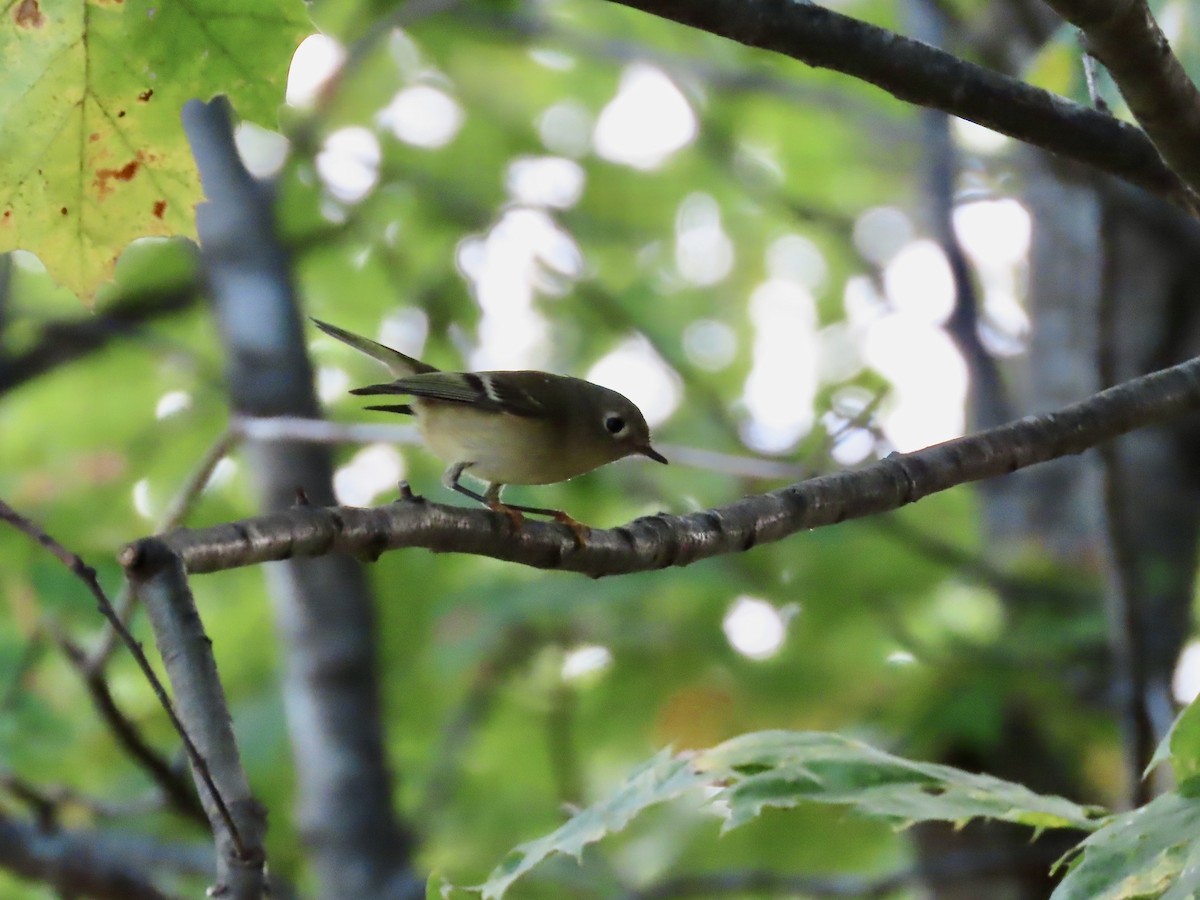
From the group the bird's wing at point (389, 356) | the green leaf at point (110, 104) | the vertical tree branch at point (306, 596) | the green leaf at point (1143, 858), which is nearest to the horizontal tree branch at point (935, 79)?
the green leaf at point (110, 104)

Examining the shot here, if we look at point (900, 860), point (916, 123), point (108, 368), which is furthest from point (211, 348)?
point (900, 860)

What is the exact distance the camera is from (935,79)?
6.25 feet

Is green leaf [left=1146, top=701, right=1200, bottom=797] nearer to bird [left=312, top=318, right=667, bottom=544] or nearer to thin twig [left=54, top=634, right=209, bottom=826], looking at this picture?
thin twig [left=54, top=634, right=209, bottom=826]

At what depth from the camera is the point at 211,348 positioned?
8.08m

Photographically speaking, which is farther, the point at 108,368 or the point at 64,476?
the point at 108,368

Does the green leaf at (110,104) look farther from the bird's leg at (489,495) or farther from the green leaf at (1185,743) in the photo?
the green leaf at (1185,743)

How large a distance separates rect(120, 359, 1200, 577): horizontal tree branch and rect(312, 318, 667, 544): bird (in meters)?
1.73

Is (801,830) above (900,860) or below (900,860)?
above

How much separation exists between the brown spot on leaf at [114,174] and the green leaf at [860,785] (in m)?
1.44

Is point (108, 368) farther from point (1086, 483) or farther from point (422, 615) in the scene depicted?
point (1086, 483)

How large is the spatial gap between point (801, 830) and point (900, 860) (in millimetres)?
1736

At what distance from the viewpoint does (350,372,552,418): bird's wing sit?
13.5ft

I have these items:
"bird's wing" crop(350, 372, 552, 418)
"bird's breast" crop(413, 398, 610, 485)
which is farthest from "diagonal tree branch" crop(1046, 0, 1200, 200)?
"bird's wing" crop(350, 372, 552, 418)

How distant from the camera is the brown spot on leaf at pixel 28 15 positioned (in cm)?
206
